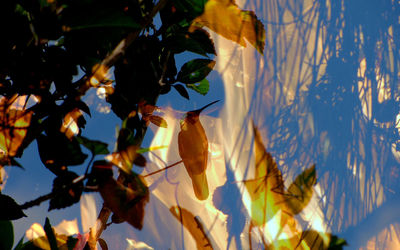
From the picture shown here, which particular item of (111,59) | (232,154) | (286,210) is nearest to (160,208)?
(232,154)

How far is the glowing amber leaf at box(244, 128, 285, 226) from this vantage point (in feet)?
1.13

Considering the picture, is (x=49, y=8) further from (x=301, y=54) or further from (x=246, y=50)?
(x=301, y=54)

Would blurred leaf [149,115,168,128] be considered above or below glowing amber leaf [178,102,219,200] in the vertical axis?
above

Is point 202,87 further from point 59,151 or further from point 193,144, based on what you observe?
point 59,151

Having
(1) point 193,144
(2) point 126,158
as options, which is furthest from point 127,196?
(1) point 193,144

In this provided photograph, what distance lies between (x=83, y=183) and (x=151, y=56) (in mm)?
120

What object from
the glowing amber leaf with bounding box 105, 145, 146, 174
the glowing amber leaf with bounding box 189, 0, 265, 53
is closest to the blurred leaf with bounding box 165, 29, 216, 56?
the glowing amber leaf with bounding box 189, 0, 265, 53

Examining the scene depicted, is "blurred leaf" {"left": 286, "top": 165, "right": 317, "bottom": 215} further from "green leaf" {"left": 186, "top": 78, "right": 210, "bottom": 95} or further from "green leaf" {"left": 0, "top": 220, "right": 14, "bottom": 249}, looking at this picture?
"green leaf" {"left": 0, "top": 220, "right": 14, "bottom": 249}

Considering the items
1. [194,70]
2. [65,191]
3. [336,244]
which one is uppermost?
[194,70]

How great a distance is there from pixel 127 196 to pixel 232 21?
0.58 feet

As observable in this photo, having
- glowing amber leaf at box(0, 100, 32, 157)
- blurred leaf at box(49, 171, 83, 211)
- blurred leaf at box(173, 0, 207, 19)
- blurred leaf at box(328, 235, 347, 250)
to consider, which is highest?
blurred leaf at box(173, 0, 207, 19)

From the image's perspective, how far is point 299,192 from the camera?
12.9 inches

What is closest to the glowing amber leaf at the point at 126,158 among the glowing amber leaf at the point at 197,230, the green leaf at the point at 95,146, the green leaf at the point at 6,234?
the green leaf at the point at 95,146

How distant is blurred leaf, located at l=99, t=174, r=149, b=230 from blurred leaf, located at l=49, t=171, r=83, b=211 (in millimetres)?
16
